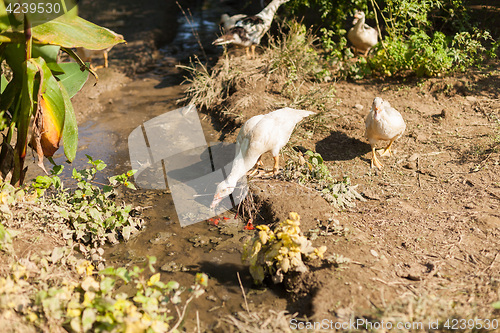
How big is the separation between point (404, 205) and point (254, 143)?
1567 millimetres

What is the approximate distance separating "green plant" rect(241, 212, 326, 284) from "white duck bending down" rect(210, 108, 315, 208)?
96cm

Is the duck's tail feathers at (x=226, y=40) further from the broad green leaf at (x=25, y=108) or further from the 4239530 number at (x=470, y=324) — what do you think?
the 4239530 number at (x=470, y=324)

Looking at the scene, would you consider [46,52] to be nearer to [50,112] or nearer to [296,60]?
[50,112]

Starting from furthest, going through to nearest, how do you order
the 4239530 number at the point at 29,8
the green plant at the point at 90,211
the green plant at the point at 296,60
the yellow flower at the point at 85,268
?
the green plant at the point at 296,60
the green plant at the point at 90,211
the 4239530 number at the point at 29,8
the yellow flower at the point at 85,268

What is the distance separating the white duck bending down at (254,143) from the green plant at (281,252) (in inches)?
37.9

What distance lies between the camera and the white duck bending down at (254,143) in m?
4.04

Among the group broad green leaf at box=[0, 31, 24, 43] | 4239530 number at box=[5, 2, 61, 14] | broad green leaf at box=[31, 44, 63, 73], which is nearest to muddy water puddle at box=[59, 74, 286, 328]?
broad green leaf at box=[31, 44, 63, 73]

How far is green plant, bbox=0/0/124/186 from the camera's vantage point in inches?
115

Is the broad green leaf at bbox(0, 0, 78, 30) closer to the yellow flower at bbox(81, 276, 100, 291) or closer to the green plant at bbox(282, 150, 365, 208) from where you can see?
the yellow flower at bbox(81, 276, 100, 291)

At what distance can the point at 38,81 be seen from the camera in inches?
118

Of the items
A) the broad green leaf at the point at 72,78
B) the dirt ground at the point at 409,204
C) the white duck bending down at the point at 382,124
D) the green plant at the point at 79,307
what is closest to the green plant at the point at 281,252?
the dirt ground at the point at 409,204

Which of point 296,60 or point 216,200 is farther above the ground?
point 296,60

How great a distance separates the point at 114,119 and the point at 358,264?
4585mm

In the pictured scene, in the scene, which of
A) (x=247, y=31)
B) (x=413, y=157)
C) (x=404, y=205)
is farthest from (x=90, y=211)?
(x=247, y=31)
